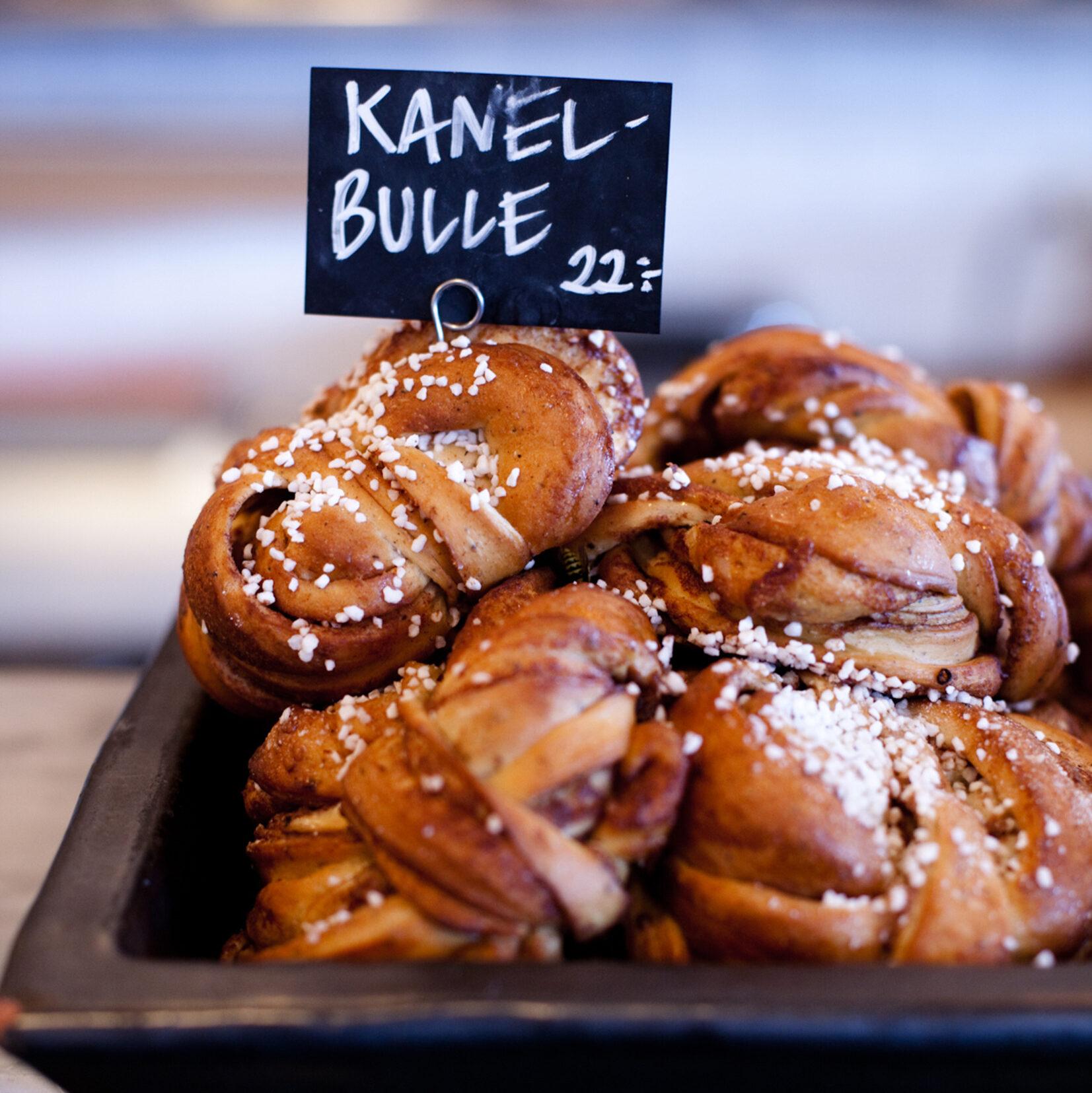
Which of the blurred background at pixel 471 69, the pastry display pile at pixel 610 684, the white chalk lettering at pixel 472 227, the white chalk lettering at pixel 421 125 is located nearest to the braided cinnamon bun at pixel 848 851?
the pastry display pile at pixel 610 684

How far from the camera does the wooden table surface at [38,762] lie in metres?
1.56

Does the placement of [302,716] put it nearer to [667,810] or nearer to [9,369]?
[667,810]

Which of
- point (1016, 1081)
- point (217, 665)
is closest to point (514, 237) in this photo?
point (217, 665)

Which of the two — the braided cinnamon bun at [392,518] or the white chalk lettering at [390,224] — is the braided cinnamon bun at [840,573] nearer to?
the braided cinnamon bun at [392,518]

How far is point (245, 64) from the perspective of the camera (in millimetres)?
4094

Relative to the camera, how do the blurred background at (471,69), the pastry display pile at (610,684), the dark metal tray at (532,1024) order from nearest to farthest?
the dark metal tray at (532,1024) → the pastry display pile at (610,684) → the blurred background at (471,69)

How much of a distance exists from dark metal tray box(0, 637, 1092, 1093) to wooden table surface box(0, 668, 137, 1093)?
43 cm

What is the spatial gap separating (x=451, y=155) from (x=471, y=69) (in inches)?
119

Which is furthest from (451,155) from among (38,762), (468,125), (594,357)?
(38,762)

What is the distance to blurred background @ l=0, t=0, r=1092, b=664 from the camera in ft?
13.1

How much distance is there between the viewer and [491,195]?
55.0 inches

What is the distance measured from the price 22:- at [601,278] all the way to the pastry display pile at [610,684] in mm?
85

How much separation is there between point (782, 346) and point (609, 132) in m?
0.54

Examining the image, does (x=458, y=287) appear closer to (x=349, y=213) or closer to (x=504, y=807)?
(x=349, y=213)
